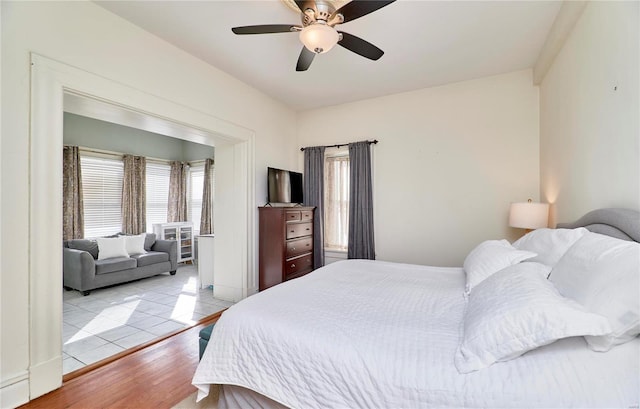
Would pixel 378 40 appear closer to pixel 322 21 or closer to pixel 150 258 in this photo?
pixel 322 21

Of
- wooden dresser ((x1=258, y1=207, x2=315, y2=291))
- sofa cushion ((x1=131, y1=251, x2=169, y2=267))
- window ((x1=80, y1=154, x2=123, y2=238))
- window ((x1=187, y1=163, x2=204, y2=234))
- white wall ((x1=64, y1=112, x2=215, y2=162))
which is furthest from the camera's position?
window ((x1=187, y1=163, x2=204, y2=234))

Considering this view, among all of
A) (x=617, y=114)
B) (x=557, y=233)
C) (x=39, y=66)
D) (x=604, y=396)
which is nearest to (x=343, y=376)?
(x=604, y=396)

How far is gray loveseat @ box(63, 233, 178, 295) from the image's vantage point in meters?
3.83

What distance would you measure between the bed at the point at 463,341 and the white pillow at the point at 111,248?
12.8 feet

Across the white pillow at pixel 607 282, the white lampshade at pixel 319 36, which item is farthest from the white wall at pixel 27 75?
the white pillow at pixel 607 282

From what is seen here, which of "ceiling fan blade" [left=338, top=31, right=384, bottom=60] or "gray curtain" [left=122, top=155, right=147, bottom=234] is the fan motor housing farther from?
"gray curtain" [left=122, top=155, right=147, bottom=234]

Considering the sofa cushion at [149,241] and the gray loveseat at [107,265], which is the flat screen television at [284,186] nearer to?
the gray loveseat at [107,265]

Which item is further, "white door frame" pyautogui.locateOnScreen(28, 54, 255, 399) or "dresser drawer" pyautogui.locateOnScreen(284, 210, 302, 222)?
"dresser drawer" pyautogui.locateOnScreen(284, 210, 302, 222)

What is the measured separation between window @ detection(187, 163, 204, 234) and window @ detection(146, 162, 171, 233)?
1.53ft

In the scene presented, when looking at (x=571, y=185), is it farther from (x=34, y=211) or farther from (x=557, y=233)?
(x=34, y=211)

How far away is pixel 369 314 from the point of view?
1422mm

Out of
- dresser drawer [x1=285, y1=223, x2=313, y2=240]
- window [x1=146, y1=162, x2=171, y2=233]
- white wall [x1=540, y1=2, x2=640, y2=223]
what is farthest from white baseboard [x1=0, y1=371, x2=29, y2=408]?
window [x1=146, y1=162, x2=171, y2=233]

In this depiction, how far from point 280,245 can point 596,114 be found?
3.10 meters

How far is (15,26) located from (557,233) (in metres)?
3.66
